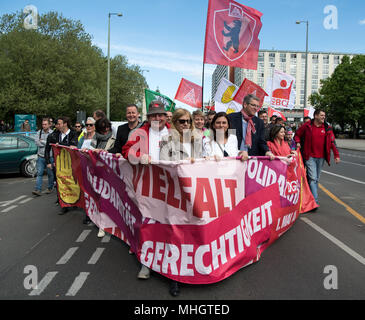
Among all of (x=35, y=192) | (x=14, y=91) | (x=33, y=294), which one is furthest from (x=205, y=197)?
(x=14, y=91)

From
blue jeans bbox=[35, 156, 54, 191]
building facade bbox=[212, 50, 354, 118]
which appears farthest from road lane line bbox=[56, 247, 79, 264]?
building facade bbox=[212, 50, 354, 118]

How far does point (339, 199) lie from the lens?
25.1ft

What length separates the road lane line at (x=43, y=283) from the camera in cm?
323

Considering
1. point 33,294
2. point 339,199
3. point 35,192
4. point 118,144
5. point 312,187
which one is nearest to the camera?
point 33,294

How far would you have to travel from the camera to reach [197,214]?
3.21 meters

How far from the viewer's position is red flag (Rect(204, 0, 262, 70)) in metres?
5.99

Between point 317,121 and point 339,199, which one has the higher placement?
point 317,121

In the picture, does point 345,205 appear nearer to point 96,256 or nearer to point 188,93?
point 96,256

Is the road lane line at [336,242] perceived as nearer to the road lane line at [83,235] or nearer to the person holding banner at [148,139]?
the person holding banner at [148,139]

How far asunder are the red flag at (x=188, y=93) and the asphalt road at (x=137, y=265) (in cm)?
816

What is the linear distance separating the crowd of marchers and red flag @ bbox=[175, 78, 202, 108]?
20.5 feet

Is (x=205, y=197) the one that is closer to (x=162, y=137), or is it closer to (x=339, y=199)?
(x=162, y=137)

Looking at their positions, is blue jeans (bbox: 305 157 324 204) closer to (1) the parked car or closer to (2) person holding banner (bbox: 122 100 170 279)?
(2) person holding banner (bbox: 122 100 170 279)
